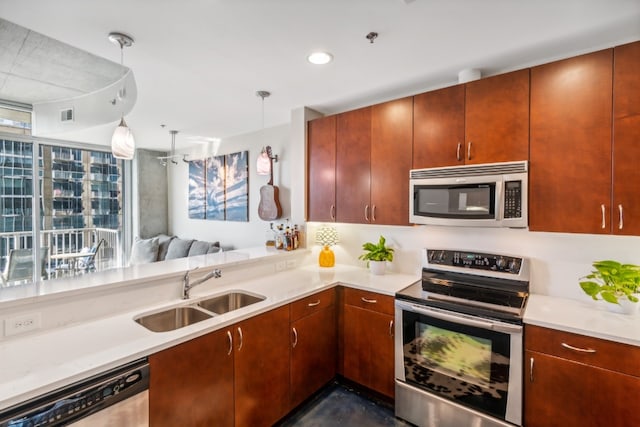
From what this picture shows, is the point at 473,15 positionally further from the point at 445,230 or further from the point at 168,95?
the point at 168,95

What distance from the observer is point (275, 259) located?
2760mm

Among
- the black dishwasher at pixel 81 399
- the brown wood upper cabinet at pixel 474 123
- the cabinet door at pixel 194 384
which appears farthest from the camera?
the brown wood upper cabinet at pixel 474 123

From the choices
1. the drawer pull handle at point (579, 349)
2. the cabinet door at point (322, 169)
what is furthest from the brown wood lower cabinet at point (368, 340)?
the drawer pull handle at point (579, 349)

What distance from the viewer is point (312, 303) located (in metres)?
2.28

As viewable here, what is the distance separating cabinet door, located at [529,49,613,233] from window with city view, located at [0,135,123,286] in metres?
5.54

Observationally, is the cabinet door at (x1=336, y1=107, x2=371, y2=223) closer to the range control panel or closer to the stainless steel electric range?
the range control panel

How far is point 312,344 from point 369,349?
0.45 metres

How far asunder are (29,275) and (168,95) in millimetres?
3358

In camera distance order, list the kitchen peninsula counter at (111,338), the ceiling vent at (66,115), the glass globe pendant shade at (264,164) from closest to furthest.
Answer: the kitchen peninsula counter at (111,338) < the glass globe pendant shade at (264,164) < the ceiling vent at (66,115)

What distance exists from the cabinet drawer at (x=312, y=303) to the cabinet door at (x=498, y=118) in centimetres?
145

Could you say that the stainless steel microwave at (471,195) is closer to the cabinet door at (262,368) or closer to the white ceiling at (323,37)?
the white ceiling at (323,37)

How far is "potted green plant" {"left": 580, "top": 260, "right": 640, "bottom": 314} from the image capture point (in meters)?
1.67

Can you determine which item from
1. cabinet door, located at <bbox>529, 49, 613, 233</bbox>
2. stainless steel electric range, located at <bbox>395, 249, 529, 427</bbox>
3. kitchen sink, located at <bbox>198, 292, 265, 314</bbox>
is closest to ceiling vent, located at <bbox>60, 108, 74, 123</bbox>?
kitchen sink, located at <bbox>198, 292, 265, 314</bbox>

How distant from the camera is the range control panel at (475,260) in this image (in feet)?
7.20
